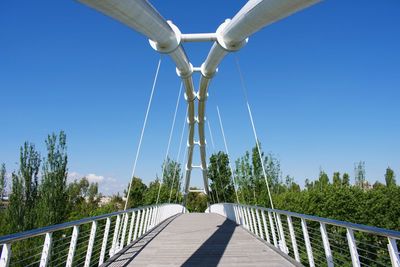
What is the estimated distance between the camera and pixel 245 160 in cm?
4200

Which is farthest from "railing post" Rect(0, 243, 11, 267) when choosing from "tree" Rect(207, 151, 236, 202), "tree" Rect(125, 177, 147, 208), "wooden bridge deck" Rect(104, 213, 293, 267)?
"tree" Rect(207, 151, 236, 202)

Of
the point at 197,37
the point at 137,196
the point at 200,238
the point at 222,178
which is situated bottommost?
the point at 200,238

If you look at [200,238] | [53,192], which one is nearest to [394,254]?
[200,238]

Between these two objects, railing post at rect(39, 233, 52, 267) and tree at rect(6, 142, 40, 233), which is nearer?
railing post at rect(39, 233, 52, 267)

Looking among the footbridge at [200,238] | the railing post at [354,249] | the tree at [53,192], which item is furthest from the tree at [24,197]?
the railing post at [354,249]

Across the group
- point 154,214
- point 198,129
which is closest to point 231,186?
point 198,129

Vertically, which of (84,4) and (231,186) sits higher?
(231,186)

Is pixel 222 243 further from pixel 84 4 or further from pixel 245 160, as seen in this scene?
pixel 245 160

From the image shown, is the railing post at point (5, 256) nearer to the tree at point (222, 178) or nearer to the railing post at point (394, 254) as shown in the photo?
the railing post at point (394, 254)

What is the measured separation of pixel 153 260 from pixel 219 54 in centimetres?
647

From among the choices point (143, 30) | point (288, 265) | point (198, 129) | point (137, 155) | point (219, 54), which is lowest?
point (288, 265)

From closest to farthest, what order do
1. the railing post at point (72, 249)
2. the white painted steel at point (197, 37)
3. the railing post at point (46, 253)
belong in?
the railing post at point (46, 253), the railing post at point (72, 249), the white painted steel at point (197, 37)

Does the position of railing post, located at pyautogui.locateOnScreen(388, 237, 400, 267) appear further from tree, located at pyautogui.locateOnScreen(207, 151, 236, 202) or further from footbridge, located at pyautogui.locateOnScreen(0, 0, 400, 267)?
tree, located at pyautogui.locateOnScreen(207, 151, 236, 202)

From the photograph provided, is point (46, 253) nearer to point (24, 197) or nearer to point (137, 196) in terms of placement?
point (24, 197)
